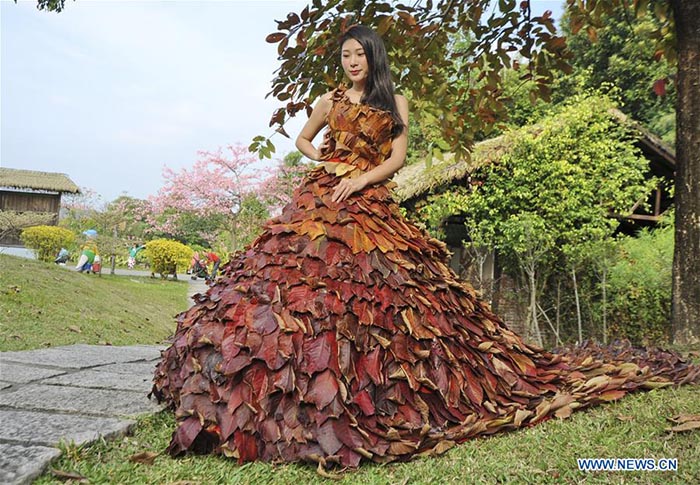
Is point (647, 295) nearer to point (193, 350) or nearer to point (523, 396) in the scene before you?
point (523, 396)

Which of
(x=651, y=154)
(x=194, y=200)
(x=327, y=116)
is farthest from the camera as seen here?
(x=194, y=200)

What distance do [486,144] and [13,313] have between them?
802 centimetres

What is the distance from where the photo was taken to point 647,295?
28.7 feet

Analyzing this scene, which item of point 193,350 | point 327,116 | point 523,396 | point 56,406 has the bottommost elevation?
point 56,406

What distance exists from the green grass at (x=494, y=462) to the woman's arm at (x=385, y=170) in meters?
1.24

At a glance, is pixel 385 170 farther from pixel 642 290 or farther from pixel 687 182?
pixel 642 290

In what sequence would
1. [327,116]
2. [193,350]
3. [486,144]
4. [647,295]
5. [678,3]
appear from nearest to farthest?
[193,350] → [327,116] → [678,3] → [647,295] → [486,144]

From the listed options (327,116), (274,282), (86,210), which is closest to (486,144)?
(327,116)

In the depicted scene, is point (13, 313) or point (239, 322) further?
point (13, 313)

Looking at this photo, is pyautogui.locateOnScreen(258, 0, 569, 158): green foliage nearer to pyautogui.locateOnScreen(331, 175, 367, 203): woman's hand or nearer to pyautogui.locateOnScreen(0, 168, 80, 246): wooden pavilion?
pyautogui.locateOnScreen(331, 175, 367, 203): woman's hand

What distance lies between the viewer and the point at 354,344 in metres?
2.04

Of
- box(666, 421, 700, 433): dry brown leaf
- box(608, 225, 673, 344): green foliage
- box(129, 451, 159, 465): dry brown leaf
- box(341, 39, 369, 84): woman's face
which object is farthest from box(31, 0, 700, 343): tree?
box(608, 225, 673, 344): green foliage

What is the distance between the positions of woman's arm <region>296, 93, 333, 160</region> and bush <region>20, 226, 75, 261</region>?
13.5 metres

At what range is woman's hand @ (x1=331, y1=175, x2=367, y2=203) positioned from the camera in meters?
2.42
